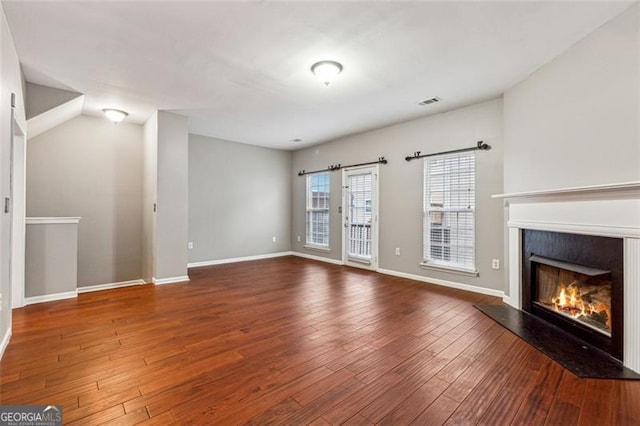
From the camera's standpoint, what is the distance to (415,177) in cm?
494

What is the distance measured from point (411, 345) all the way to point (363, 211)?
3572 millimetres

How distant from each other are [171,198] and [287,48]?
3149 millimetres

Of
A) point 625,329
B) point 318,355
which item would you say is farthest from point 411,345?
point 625,329

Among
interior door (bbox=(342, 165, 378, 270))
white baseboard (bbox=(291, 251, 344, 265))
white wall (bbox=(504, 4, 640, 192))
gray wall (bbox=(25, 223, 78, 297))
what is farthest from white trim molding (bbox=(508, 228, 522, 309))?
gray wall (bbox=(25, 223, 78, 297))

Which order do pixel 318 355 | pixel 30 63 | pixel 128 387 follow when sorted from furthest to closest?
1. pixel 30 63
2. pixel 318 355
3. pixel 128 387

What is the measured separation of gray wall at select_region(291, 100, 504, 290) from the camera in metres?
4.02

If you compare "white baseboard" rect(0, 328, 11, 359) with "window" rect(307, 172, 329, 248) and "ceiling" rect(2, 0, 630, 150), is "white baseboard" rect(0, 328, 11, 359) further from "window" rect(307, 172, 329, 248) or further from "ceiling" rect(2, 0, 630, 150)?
"window" rect(307, 172, 329, 248)

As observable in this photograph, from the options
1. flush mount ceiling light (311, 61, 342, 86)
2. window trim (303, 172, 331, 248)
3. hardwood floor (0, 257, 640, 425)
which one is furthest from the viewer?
window trim (303, 172, 331, 248)

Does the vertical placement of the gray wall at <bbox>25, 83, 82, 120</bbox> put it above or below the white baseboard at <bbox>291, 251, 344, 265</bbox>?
above

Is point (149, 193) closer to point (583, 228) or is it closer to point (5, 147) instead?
point (5, 147)

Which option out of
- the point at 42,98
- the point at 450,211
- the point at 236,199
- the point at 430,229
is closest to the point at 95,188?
the point at 42,98

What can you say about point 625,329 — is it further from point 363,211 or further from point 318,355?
point 363,211

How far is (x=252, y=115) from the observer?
15.6 ft

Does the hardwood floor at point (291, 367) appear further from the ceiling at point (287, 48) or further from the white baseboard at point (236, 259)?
the ceiling at point (287, 48)
